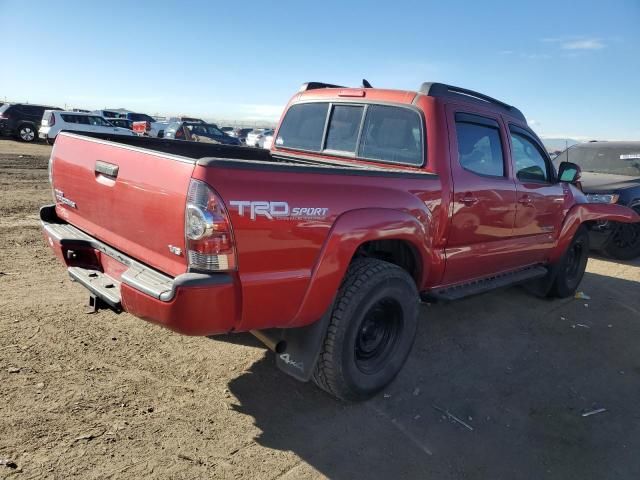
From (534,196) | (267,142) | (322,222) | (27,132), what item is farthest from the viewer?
(27,132)

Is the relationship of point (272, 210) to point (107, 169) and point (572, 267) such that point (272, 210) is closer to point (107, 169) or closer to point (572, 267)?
point (107, 169)

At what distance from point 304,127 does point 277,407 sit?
8.52 feet

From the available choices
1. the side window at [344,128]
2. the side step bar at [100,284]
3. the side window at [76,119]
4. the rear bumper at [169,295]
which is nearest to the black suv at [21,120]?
the side window at [76,119]

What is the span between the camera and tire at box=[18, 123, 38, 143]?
70.2ft

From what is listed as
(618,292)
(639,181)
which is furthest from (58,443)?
(639,181)

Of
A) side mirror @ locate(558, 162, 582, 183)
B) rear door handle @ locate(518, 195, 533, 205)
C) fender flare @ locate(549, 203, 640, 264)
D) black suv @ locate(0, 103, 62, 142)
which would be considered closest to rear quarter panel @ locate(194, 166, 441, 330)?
rear door handle @ locate(518, 195, 533, 205)

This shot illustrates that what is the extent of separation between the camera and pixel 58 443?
8.01 ft

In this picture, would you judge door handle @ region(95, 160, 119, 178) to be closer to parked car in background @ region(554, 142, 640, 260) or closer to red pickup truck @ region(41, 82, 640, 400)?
red pickup truck @ region(41, 82, 640, 400)

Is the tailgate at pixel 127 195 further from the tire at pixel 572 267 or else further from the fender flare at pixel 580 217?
the tire at pixel 572 267

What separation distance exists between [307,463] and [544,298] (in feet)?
13.4

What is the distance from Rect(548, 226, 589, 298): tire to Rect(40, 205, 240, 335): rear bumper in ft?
14.3

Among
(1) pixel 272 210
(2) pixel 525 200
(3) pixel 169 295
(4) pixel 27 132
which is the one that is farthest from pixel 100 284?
(4) pixel 27 132

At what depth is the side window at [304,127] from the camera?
14.1ft

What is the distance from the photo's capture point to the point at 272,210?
235cm
